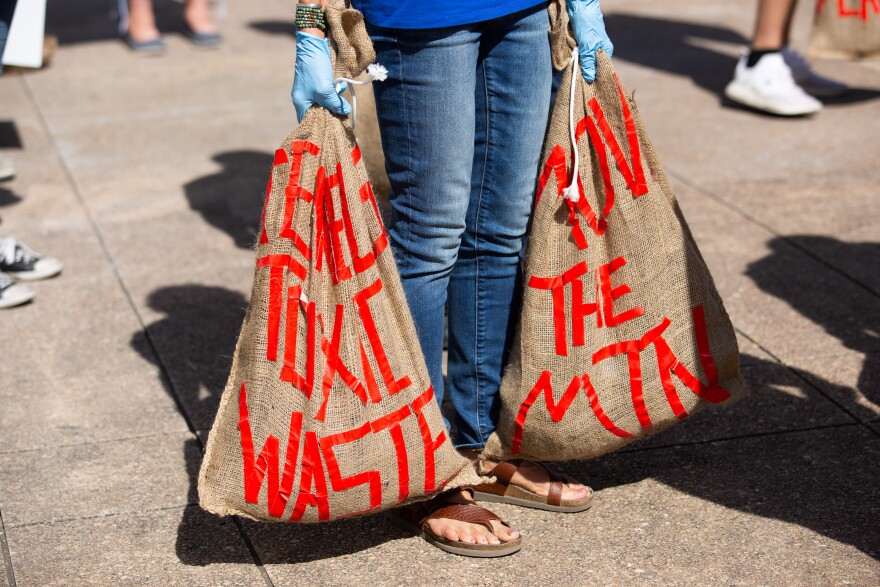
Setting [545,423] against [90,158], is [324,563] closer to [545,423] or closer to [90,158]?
[545,423]

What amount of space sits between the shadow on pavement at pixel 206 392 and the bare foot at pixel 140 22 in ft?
13.0

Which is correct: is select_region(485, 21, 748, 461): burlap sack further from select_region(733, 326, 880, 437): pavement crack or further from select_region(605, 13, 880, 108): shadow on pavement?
select_region(605, 13, 880, 108): shadow on pavement

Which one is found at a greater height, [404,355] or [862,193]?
[404,355]

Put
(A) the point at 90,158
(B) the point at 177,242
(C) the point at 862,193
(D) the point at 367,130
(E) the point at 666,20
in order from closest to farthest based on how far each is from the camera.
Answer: (D) the point at 367,130
(B) the point at 177,242
(C) the point at 862,193
(A) the point at 90,158
(E) the point at 666,20

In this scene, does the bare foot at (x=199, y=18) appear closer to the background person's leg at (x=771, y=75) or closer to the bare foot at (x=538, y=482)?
the background person's leg at (x=771, y=75)

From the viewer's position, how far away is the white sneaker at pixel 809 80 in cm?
651

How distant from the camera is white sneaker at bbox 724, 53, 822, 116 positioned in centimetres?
612

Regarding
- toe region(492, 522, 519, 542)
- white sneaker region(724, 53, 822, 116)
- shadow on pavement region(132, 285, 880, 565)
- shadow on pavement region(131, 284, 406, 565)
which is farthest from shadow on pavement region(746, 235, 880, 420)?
white sneaker region(724, 53, 822, 116)

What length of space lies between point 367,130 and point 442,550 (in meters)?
1.49

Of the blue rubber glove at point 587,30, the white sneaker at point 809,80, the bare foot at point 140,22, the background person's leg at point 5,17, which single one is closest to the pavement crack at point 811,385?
the blue rubber glove at point 587,30

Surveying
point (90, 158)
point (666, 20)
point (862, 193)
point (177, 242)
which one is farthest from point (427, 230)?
point (666, 20)

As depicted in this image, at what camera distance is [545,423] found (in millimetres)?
2742

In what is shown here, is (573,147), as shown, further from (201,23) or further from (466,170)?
(201,23)

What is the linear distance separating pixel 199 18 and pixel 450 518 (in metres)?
5.90
